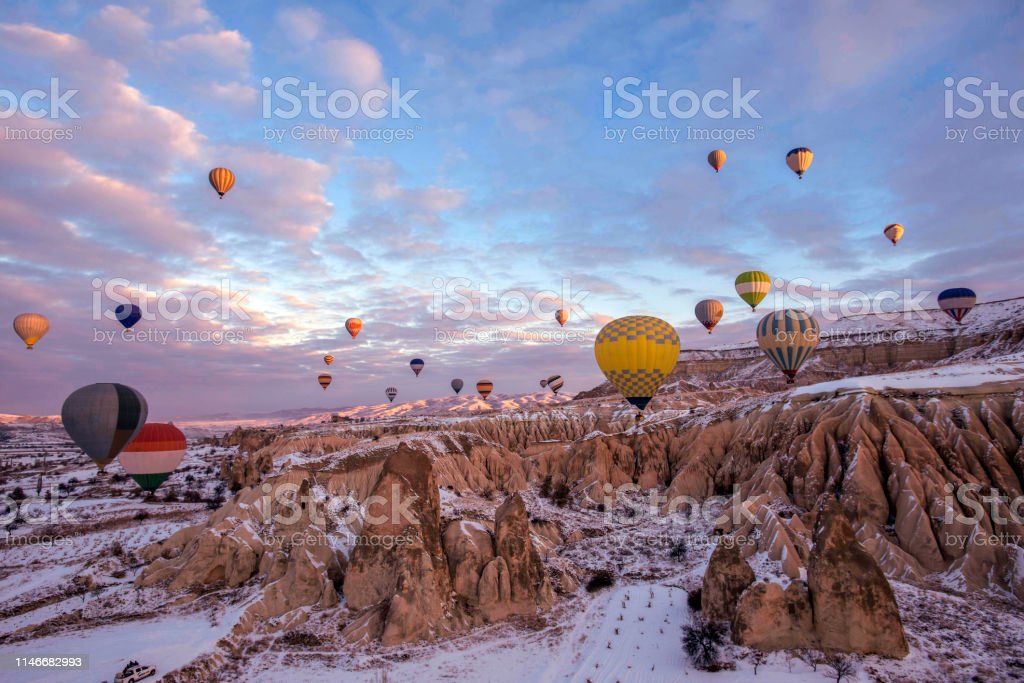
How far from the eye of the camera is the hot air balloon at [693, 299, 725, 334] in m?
59.3

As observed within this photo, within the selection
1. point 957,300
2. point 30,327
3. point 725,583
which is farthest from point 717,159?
point 30,327

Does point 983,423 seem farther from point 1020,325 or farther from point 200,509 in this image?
point 1020,325

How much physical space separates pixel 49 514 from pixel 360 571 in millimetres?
40811

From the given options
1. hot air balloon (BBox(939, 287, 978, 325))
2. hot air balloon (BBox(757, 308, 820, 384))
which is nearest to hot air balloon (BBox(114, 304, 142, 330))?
hot air balloon (BBox(757, 308, 820, 384))

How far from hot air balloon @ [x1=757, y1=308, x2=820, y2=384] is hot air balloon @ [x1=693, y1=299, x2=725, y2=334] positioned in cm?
1522

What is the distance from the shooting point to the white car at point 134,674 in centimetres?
1612

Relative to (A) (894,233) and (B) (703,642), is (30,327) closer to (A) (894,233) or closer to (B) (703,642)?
(B) (703,642)

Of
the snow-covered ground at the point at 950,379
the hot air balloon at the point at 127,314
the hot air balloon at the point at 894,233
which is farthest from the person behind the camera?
the hot air balloon at the point at 894,233

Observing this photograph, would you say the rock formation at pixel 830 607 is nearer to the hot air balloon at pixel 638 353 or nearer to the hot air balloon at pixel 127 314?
the hot air balloon at pixel 638 353

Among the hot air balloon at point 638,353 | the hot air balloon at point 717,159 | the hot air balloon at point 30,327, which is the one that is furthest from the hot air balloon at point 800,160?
the hot air balloon at point 30,327

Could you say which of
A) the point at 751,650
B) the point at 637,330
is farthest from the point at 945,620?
the point at 637,330

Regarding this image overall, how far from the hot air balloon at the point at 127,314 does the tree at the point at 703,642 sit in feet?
182

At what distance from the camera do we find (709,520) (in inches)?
1508

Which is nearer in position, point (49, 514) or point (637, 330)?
point (637, 330)
